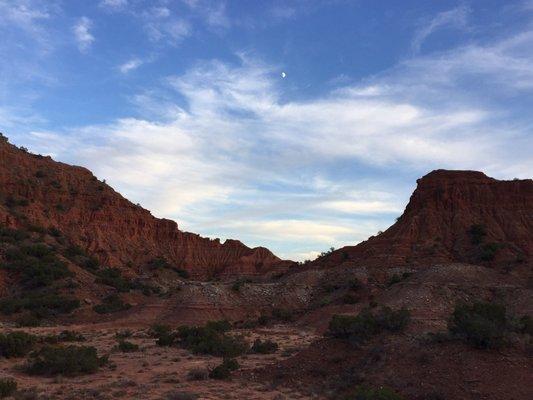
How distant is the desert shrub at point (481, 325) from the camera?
43.1 ft

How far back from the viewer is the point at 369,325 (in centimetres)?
1678

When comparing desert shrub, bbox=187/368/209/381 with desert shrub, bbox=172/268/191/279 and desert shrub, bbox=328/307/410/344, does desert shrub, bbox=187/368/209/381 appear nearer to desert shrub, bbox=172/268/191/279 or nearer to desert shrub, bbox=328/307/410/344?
desert shrub, bbox=328/307/410/344

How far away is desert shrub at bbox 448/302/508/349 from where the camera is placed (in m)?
13.1

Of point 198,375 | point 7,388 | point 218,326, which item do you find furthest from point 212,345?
point 7,388

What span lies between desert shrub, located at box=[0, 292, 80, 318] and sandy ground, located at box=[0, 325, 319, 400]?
15.6m

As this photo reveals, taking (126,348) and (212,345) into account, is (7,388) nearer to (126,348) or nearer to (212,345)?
(126,348)

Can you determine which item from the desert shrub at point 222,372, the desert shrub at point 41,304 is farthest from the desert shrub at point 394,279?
the desert shrub at point 222,372

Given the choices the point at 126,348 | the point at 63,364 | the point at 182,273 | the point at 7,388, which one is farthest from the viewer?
the point at 182,273

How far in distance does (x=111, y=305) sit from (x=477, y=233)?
34364 mm

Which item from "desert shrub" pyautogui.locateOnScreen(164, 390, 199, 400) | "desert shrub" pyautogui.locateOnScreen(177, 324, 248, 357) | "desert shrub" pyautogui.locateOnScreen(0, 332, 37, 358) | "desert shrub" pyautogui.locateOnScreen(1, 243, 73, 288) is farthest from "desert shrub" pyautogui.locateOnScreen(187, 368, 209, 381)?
"desert shrub" pyautogui.locateOnScreen(1, 243, 73, 288)

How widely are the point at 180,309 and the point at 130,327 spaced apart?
4.66 m

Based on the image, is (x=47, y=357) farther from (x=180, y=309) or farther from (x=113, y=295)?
(x=113, y=295)

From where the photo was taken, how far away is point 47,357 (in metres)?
17.7

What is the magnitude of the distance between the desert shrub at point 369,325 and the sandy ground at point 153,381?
3168mm
